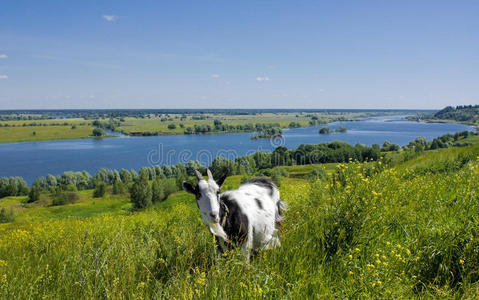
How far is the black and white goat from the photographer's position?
404 cm

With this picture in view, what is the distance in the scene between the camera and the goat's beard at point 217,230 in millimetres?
4101

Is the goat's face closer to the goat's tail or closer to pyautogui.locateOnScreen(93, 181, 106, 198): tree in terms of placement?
the goat's tail

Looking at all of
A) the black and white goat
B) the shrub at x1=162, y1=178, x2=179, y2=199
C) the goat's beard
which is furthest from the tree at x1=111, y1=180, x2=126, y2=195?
the goat's beard

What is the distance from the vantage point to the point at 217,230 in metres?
4.15

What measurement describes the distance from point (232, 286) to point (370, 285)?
1.59 metres

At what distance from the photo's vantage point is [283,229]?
5770mm

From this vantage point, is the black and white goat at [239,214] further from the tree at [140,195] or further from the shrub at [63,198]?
the shrub at [63,198]

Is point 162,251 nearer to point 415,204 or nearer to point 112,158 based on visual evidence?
point 415,204

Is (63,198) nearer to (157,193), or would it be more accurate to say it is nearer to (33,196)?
(33,196)

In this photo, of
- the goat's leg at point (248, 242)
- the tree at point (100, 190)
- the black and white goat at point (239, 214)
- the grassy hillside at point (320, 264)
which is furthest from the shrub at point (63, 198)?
the goat's leg at point (248, 242)

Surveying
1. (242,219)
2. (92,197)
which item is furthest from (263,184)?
(92,197)

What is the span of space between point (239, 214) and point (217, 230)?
2.03ft

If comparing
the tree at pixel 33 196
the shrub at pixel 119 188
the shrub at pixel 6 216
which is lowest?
the tree at pixel 33 196

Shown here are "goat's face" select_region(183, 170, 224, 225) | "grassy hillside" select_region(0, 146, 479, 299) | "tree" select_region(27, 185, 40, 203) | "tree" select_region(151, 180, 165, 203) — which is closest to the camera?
"grassy hillside" select_region(0, 146, 479, 299)
